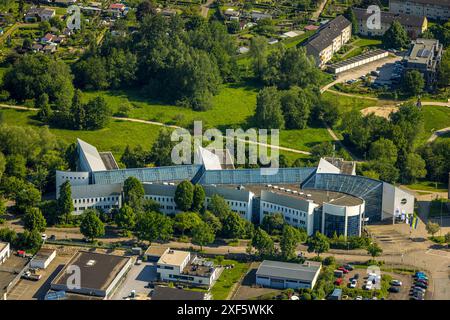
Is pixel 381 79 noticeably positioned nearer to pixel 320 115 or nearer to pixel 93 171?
pixel 320 115

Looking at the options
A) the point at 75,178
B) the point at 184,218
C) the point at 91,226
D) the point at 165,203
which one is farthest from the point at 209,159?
the point at 91,226

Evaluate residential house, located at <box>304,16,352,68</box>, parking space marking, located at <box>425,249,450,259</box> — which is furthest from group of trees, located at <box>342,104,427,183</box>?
residential house, located at <box>304,16,352,68</box>

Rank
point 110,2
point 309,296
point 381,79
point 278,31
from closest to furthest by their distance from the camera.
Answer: point 309,296
point 381,79
point 278,31
point 110,2

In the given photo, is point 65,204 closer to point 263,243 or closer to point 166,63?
point 263,243

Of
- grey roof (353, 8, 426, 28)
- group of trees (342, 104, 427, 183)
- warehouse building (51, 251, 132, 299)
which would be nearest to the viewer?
warehouse building (51, 251, 132, 299)

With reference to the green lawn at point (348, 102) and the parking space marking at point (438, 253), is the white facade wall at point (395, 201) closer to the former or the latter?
the parking space marking at point (438, 253)

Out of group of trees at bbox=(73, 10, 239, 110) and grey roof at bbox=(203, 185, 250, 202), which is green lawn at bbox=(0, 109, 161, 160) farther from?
grey roof at bbox=(203, 185, 250, 202)

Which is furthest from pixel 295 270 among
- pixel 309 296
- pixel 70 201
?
pixel 70 201
